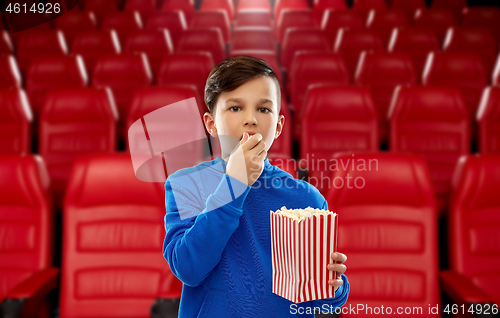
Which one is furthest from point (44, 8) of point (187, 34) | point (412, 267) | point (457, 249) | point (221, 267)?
point (187, 34)

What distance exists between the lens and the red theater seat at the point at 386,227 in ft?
3.21

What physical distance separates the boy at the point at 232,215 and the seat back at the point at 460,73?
219 cm

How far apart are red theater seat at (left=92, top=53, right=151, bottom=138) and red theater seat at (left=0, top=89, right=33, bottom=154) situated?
1.83 feet

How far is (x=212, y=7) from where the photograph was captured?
480 cm

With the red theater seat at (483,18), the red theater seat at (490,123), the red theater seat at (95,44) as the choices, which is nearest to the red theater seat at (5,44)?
the red theater seat at (95,44)

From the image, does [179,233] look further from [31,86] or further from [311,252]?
[31,86]

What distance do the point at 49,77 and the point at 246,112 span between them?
2.23 meters

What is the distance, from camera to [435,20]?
3.79 m

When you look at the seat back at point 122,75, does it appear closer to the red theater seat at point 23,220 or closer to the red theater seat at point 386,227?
the red theater seat at point 23,220

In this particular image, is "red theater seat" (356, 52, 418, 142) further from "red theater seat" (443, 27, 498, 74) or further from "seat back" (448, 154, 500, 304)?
"seat back" (448, 154, 500, 304)

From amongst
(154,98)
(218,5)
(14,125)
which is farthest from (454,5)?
(14,125)

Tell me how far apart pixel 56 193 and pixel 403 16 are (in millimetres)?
3512

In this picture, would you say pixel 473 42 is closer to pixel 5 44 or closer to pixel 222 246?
pixel 222 246

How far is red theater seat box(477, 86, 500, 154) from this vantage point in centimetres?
178
